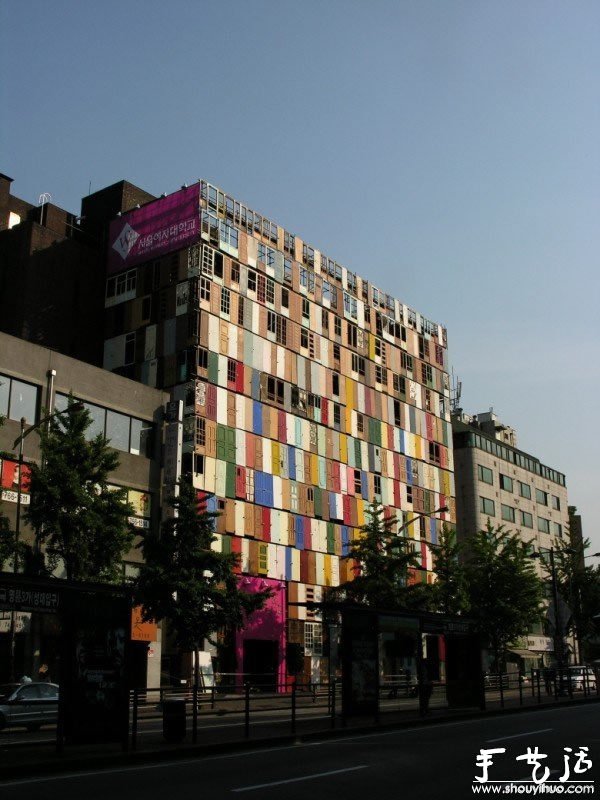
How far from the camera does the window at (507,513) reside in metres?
100

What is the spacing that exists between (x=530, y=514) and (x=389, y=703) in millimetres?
80519

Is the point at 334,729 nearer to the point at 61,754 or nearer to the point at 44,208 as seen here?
the point at 61,754

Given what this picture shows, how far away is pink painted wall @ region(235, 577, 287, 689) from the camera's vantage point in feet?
183

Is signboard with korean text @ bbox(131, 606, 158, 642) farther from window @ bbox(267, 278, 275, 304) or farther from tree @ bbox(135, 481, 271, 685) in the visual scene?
window @ bbox(267, 278, 275, 304)

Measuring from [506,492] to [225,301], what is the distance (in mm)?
53188

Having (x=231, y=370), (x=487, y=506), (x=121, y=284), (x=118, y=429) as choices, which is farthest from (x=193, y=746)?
(x=487, y=506)

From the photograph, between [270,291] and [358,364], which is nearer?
[270,291]

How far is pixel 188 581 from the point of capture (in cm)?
4103

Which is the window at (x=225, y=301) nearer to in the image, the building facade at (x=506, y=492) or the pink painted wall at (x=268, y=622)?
the pink painted wall at (x=268, y=622)

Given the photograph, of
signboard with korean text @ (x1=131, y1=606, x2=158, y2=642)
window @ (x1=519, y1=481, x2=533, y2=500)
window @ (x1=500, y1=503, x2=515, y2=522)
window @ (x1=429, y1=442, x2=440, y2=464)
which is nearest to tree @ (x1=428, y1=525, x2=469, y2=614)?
signboard with korean text @ (x1=131, y1=606, x2=158, y2=642)

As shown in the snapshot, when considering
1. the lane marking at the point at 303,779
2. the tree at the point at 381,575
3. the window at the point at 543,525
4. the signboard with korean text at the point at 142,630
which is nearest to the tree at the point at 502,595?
the tree at the point at 381,575

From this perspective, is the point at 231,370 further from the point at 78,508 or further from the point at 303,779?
the point at 303,779

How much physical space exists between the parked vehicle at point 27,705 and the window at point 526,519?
82496 millimetres

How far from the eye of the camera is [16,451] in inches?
1741
